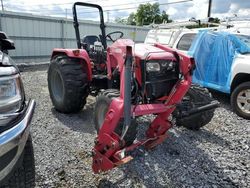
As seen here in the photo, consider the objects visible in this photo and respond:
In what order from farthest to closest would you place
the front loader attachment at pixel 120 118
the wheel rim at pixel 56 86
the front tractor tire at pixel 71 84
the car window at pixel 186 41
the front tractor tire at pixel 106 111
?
1. the car window at pixel 186 41
2. the wheel rim at pixel 56 86
3. the front tractor tire at pixel 71 84
4. the front tractor tire at pixel 106 111
5. the front loader attachment at pixel 120 118

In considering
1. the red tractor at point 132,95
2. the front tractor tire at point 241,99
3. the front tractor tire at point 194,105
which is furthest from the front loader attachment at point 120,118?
the front tractor tire at point 241,99

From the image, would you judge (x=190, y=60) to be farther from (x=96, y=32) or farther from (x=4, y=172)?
(x=96, y=32)

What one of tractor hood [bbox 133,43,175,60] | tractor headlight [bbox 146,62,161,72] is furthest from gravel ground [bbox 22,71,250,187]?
tractor hood [bbox 133,43,175,60]

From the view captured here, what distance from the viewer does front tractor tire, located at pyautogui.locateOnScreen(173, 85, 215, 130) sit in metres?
3.46

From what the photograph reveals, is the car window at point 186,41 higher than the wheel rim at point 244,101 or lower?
higher

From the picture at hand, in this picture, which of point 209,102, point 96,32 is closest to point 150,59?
point 209,102

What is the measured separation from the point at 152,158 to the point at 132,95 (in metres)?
0.90

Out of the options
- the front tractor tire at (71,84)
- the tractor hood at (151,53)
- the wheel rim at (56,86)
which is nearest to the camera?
the tractor hood at (151,53)

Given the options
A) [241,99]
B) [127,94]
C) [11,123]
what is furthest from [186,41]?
[11,123]

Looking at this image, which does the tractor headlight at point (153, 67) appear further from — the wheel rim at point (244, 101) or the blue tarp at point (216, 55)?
the blue tarp at point (216, 55)

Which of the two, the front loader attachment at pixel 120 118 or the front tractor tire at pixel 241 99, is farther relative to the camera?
the front tractor tire at pixel 241 99

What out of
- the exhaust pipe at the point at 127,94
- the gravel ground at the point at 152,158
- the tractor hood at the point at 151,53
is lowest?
the gravel ground at the point at 152,158

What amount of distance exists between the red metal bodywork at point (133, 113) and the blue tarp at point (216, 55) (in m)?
3.28

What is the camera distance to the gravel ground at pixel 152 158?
3090 mm
